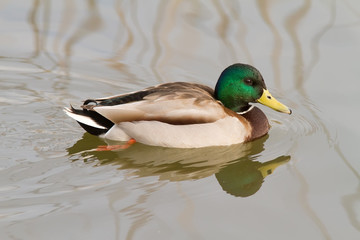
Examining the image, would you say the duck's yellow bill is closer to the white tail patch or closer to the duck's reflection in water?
the duck's reflection in water

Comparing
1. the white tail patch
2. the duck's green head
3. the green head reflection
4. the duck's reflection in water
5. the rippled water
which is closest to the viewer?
the rippled water

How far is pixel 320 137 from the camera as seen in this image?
8258 millimetres

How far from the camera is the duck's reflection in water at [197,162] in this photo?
7328 millimetres

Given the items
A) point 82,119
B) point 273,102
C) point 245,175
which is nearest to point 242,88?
point 273,102

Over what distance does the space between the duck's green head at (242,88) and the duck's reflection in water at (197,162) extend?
1.41ft

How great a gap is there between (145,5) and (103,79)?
7.12ft

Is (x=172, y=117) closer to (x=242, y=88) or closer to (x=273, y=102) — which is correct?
(x=242, y=88)

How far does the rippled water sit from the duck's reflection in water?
2cm

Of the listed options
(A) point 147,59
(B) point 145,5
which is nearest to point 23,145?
(A) point 147,59

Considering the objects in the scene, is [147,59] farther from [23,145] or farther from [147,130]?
[23,145]

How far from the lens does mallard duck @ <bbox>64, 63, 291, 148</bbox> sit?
8055 mm

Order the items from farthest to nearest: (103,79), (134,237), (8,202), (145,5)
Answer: (145,5)
(103,79)
(8,202)
(134,237)

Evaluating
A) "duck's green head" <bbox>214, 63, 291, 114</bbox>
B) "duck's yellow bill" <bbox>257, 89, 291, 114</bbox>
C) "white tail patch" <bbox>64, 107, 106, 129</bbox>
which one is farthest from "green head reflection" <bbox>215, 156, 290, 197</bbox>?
"white tail patch" <bbox>64, 107, 106, 129</bbox>

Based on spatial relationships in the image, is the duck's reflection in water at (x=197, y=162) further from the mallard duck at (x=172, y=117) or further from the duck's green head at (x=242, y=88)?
the duck's green head at (x=242, y=88)
